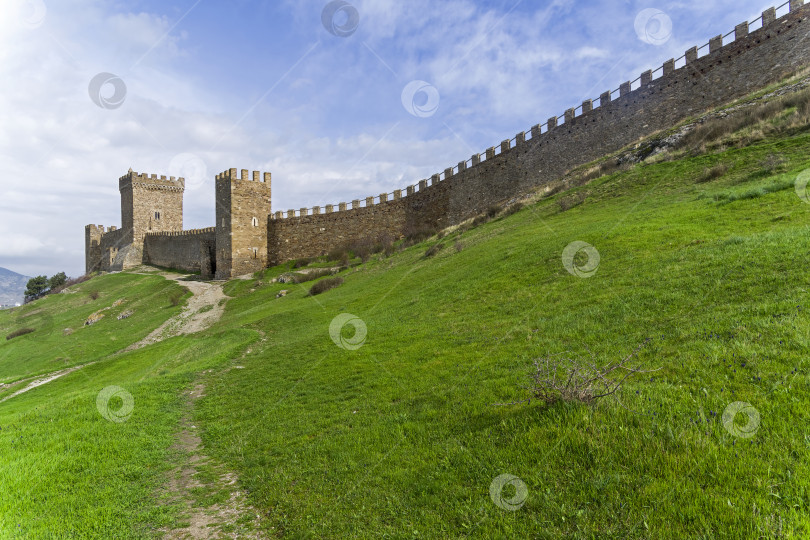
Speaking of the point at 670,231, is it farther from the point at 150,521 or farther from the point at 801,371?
the point at 150,521

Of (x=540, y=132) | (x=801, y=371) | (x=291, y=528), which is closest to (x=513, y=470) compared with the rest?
(x=291, y=528)

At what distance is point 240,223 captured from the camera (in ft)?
164

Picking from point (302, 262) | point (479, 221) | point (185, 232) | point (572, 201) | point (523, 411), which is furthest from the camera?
point (185, 232)

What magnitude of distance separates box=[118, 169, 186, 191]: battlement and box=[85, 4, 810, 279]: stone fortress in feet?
0.54

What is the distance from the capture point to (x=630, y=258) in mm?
12086

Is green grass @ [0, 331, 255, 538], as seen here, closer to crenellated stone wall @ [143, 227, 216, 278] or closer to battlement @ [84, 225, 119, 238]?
crenellated stone wall @ [143, 227, 216, 278]

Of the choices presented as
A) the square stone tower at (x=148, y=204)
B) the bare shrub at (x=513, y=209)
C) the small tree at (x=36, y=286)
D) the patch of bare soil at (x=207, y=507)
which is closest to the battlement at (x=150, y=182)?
the square stone tower at (x=148, y=204)

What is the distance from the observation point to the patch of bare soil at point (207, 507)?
5.54 meters

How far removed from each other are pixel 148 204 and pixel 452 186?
52981 mm

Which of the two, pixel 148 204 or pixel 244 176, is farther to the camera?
pixel 148 204

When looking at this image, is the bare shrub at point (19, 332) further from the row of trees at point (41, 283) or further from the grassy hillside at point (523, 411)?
the row of trees at point (41, 283)

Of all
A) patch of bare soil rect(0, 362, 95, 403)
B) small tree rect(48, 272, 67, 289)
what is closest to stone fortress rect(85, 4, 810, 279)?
small tree rect(48, 272, 67, 289)

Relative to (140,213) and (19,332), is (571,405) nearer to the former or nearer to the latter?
(19,332)

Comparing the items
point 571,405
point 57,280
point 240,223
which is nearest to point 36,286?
point 57,280
